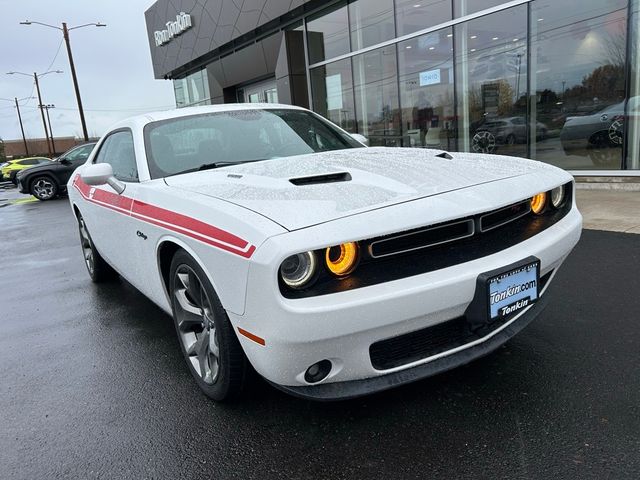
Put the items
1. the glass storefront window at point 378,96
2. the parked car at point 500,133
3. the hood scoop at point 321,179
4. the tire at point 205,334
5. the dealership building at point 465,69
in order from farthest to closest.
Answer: the glass storefront window at point 378,96 → the parked car at point 500,133 → the dealership building at point 465,69 → the hood scoop at point 321,179 → the tire at point 205,334

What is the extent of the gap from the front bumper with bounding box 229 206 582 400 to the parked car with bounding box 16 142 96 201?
49.8 ft

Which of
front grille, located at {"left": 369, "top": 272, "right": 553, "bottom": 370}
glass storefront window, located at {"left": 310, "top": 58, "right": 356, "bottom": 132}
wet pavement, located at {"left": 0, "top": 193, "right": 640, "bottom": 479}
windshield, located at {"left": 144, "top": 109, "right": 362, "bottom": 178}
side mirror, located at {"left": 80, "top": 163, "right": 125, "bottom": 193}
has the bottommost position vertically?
wet pavement, located at {"left": 0, "top": 193, "right": 640, "bottom": 479}

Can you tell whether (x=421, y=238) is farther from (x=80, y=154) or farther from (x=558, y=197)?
(x=80, y=154)

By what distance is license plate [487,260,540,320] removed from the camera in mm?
2061

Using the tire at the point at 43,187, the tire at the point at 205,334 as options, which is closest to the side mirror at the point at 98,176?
the tire at the point at 205,334

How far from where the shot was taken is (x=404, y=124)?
38.6 ft

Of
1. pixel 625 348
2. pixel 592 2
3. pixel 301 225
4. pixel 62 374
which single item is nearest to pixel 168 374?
pixel 62 374

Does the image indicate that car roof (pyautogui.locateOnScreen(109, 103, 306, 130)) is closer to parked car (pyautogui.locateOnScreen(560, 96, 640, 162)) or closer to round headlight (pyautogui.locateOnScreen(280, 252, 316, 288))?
round headlight (pyautogui.locateOnScreen(280, 252, 316, 288))

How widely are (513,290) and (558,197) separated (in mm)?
863

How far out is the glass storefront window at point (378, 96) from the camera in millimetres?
11820

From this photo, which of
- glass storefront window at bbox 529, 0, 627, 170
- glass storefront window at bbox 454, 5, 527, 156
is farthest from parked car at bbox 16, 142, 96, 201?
glass storefront window at bbox 529, 0, 627, 170

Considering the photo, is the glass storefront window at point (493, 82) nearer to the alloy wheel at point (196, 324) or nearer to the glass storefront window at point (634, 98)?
the glass storefront window at point (634, 98)

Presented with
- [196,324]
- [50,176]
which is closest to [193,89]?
[50,176]

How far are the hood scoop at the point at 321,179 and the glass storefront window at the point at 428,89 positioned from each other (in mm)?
8842
